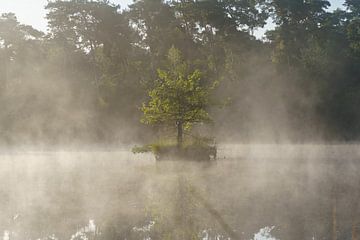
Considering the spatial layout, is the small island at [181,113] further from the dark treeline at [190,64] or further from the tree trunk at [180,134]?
the dark treeline at [190,64]

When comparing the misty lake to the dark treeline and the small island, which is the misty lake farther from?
the dark treeline

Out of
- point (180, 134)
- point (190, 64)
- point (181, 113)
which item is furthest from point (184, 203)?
point (190, 64)

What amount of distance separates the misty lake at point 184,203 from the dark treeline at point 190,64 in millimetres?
42969

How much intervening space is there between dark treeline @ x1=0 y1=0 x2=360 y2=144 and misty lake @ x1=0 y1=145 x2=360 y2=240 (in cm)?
4297

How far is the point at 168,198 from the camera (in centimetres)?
1847

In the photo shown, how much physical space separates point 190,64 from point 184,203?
6475 centimetres

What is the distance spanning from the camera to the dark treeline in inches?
2901

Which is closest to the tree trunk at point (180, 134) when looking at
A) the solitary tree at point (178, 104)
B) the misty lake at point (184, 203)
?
the solitary tree at point (178, 104)

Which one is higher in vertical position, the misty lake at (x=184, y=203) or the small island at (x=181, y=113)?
the small island at (x=181, y=113)

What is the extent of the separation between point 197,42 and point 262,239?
249 ft

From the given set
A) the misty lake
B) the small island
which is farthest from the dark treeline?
the misty lake

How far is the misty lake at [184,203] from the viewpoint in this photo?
13.3 metres

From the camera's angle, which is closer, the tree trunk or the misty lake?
the misty lake

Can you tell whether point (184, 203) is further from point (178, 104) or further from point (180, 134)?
point (178, 104)
